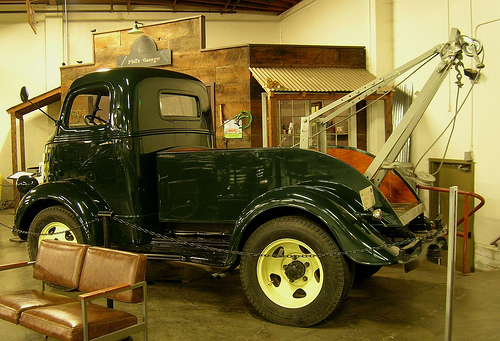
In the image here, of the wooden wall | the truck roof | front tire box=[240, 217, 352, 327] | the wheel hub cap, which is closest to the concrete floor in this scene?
front tire box=[240, 217, 352, 327]

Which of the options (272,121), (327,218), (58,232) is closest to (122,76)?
(58,232)

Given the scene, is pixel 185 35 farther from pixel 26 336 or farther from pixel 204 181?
pixel 26 336

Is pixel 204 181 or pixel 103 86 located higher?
pixel 103 86

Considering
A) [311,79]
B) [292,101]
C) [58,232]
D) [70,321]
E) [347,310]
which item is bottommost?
[347,310]

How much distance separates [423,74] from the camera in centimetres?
771

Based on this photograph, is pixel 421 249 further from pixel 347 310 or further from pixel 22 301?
pixel 22 301

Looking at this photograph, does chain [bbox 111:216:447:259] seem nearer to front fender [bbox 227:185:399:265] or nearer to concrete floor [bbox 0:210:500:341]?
front fender [bbox 227:185:399:265]

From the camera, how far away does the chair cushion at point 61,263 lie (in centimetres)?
370

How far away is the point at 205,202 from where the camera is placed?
435 centimetres

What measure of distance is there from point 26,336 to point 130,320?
1.20 m

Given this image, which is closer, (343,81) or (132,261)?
(132,261)

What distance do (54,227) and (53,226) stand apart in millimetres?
18

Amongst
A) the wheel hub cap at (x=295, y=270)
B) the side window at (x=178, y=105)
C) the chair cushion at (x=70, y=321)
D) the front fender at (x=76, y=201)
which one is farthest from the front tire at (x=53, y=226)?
the wheel hub cap at (x=295, y=270)

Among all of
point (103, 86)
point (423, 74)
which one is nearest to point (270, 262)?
point (103, 86)
